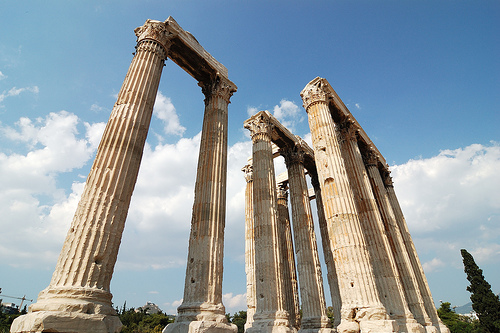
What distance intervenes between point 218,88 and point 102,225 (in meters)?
10.1

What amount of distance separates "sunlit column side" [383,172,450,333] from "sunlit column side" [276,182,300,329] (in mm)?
9481

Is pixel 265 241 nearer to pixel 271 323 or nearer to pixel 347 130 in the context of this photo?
pixel 271 323

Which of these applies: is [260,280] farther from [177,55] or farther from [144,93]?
[177,55]

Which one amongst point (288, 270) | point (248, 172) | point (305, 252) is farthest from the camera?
point (248, 172)

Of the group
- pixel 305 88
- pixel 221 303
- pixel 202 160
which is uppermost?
pixel 305 88

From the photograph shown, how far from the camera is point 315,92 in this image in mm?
18484

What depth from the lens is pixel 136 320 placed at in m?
49.5

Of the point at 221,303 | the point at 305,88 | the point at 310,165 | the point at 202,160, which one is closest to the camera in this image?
the point at 221,303

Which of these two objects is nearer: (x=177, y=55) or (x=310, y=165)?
(x=177, y=55)

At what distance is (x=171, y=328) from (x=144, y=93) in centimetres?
887

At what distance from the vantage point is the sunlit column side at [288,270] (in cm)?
2166

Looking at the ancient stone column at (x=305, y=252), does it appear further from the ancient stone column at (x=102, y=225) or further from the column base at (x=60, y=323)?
the column base at (x=60, y=323)

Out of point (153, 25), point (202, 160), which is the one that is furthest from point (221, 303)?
point (153, 25)

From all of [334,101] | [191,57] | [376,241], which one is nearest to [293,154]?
[334,101]
